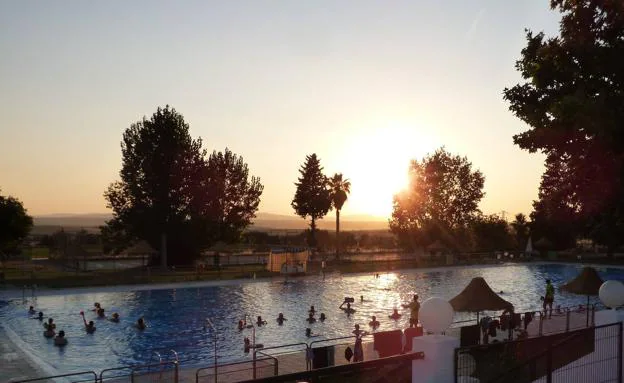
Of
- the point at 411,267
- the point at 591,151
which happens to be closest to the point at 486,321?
the point at 591,151

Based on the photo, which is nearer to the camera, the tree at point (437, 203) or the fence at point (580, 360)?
the fence at point (580, 360)

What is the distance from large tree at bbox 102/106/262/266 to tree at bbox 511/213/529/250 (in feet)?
153

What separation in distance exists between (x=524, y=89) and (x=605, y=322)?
24.8 ft

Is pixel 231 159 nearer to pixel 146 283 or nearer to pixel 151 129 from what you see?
pixel 151 129

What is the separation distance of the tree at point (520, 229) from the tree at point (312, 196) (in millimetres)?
27594

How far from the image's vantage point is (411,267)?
55.3 meters

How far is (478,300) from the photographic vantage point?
17.1 metres

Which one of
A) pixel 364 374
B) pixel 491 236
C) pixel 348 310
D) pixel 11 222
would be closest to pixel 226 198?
pixel 11 222

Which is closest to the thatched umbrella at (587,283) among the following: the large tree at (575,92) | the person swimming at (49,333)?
the large tree at (575,92)

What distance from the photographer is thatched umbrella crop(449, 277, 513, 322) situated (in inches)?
666

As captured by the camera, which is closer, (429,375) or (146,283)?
(429,375)

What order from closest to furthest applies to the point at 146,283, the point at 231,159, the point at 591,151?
the point at 591,151, the point at 146,283, the point at 231,159

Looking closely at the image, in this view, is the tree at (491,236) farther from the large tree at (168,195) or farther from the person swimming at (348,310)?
the person swimming at (348,310)

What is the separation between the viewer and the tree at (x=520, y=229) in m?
83.3
